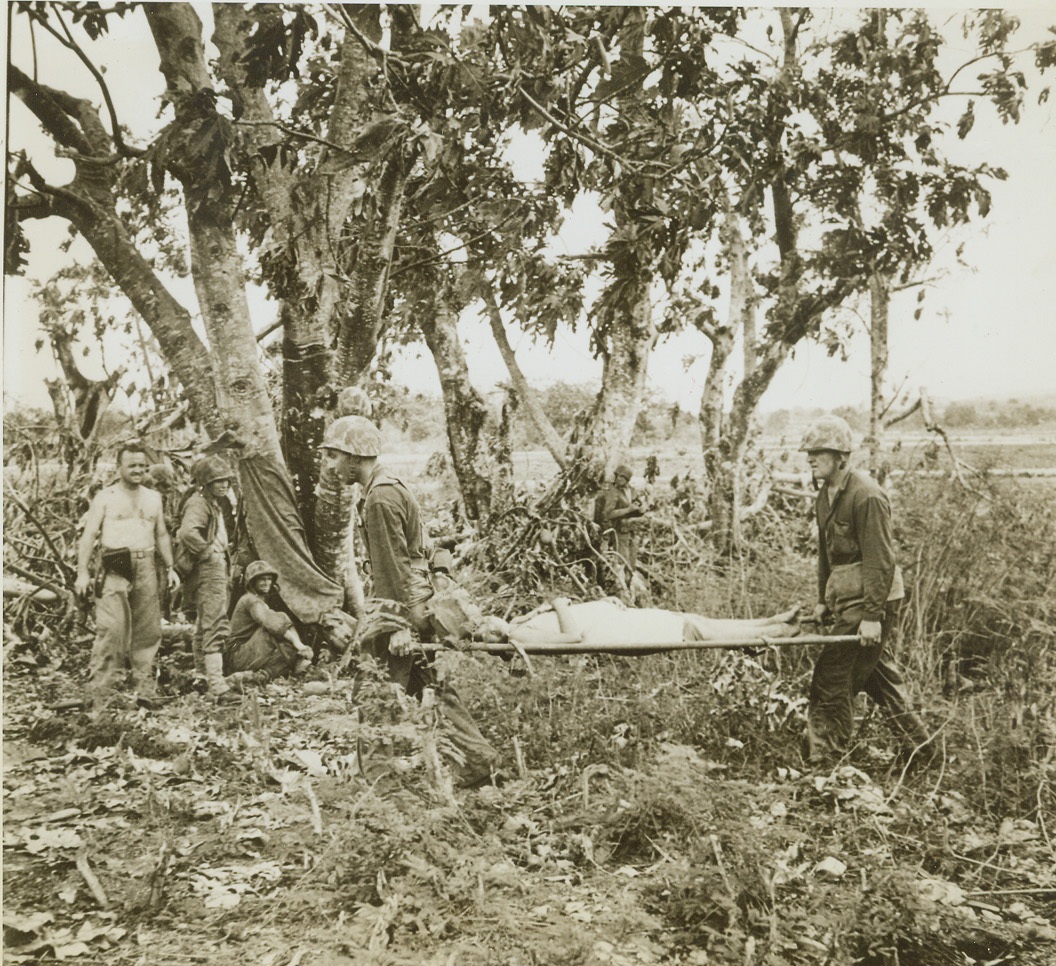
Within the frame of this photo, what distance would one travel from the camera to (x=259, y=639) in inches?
118

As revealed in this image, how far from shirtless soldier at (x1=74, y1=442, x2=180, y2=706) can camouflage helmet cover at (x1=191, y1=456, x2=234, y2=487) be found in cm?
17

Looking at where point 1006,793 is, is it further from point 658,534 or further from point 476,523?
point 476,523

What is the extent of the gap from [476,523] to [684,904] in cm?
165

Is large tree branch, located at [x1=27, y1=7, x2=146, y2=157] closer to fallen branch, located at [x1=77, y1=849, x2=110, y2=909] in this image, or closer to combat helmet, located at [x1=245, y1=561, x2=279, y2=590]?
combat helmet, located at [x1=245, y1=561, x2=279, y2=590]

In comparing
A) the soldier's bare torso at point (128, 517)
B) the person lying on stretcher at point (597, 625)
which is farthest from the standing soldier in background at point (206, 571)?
the person lying on stretcher at point (597, 625)

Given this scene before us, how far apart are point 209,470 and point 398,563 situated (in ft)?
2.60

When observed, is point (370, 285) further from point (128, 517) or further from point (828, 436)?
point (828, 436)

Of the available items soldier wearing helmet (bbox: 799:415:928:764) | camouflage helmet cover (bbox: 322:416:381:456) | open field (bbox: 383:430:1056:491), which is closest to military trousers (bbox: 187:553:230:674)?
camouflage helmet cover (bbox: 322:416:381:456)

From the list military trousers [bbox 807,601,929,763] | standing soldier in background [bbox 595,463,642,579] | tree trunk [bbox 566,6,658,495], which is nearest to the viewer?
tree trunk [bbox 566,6,658,495]

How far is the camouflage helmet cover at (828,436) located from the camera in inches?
127

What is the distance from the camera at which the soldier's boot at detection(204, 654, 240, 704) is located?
9.63ft

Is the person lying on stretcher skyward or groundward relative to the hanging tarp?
groundward

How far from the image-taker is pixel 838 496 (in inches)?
127

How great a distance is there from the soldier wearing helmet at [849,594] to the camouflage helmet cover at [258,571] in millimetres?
2152
